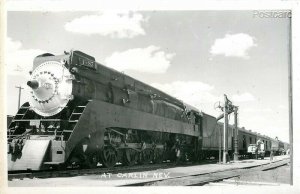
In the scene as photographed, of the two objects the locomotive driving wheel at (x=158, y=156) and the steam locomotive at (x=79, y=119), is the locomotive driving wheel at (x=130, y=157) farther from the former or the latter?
the locomotive driving wheel at (x=158, y=156)

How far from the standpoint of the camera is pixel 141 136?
28.3ft

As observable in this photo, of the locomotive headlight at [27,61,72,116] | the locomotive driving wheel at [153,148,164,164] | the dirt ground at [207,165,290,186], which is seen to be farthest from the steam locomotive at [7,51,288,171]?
the dirt ground at [207,165,290,186]

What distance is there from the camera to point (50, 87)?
670 cm

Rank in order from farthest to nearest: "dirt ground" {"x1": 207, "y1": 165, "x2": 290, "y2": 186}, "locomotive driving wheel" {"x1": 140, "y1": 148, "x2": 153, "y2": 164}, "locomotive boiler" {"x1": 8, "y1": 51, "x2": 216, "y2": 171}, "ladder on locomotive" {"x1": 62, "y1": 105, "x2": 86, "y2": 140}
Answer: "locomotive driving wheel" {"x1": 140, "y1": 148, "x2": 153, "y2": 164}, "dirt ground" {"x1": 207, "y1": 165, "x2": 290, "y2": 186}, "ladder on locomotive" {"x1": 62, "y1": 105, "x2": 86, "y2": 140}, "locomotive boiler" {"x1": 8, "y1": 51, "x2": 216, "y2": 171}

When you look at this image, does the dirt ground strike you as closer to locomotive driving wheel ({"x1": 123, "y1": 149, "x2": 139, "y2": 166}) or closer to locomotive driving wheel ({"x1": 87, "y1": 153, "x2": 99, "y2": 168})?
locomotive driving wheel ({"x1": 87, "y1": 153, "x2": 99, "y2": 168})

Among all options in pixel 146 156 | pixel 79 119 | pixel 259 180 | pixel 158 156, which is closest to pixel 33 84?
pixel 79 119

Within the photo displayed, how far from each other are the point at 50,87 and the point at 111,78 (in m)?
1.45

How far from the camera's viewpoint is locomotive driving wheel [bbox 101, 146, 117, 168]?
23.7 feet

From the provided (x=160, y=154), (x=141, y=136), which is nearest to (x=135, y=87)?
(x=141, y=136)

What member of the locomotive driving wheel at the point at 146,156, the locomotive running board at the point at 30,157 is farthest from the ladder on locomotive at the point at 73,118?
the locomotive driving wheel at the point at 146,156

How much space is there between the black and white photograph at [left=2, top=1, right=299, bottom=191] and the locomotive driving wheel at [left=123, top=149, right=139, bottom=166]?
30 centimetres

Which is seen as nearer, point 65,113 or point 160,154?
point 65,113
